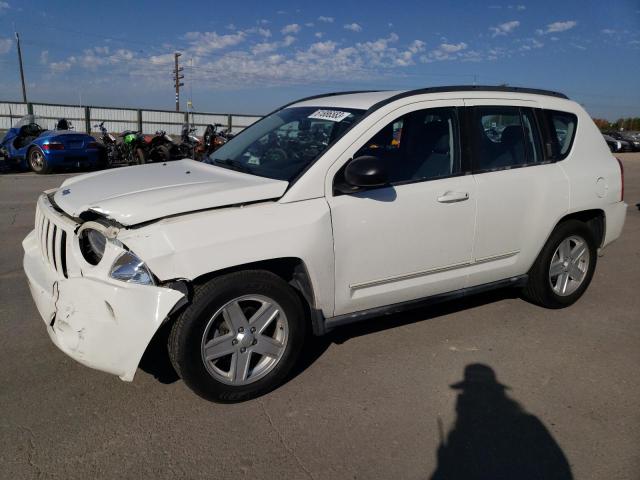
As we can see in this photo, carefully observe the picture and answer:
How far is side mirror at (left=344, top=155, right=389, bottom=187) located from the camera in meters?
3.23

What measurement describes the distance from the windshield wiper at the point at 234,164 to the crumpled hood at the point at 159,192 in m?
0.09

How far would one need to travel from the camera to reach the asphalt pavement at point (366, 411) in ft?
8.86

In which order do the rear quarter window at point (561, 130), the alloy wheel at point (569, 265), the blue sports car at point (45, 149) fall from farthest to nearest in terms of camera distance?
the blue sports car at point (45, 149)
the alloy wheel at point (569, 265)
the rear quarter window at point (561, 130)

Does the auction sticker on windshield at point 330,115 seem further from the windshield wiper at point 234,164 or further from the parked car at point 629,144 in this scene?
the parked car at point 629,144

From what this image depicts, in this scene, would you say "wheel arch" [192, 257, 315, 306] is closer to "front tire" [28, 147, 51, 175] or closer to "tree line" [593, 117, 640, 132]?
"front tire" [28, 147, 51, 175]

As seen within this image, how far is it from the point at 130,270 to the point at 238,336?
0.71 meters

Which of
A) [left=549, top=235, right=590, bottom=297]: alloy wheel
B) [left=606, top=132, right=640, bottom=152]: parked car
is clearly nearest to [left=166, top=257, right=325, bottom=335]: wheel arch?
[left=549, top=235, right=590, bottom=297]: alloy wheel

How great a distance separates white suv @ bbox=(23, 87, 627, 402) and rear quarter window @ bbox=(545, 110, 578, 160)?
0.02 meters

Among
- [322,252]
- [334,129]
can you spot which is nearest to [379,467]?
[322,252]

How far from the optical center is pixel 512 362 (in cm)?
385

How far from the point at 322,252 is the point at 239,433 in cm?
111

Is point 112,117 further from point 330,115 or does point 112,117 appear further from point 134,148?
point 330,115

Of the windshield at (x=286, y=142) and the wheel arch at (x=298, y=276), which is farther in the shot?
the windshield at (x=286, y=142)

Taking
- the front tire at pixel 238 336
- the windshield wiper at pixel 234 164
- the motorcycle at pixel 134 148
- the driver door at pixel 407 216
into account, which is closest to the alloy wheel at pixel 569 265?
the driver door at pixel 407 216
